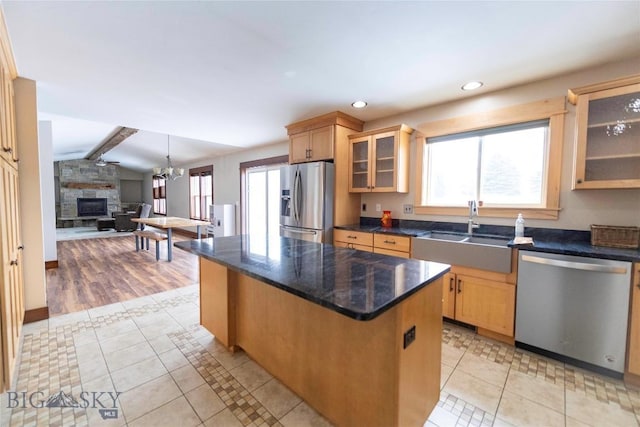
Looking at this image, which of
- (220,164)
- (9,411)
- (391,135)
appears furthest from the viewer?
(220,164)

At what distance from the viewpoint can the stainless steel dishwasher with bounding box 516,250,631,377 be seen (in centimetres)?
170

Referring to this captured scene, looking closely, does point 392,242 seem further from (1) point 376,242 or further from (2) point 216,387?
(2) point 216,387

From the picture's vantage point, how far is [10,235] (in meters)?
1.83

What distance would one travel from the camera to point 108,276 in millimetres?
3941

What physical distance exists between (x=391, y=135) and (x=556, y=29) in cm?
158

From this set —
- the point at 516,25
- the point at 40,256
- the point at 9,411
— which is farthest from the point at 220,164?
the point at 516,25

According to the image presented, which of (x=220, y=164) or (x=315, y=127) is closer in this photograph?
(x=315, y=127)

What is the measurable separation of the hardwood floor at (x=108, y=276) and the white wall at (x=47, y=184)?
46cm

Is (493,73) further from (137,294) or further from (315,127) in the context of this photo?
(137,294)

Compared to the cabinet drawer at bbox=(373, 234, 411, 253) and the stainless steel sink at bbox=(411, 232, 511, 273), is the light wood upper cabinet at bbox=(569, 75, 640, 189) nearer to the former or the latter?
the stainless steel sink at bbox=(411, 232, 511, 273)

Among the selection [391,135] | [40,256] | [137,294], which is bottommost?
[137,294]

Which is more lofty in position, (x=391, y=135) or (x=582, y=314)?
(x=391, y=135)

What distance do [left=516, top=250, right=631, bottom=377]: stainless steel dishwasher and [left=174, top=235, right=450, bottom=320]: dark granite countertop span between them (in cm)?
113

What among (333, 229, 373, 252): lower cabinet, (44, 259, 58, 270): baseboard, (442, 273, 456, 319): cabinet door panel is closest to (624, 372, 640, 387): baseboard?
(442, 273, 456, 319): cabinet door panel
